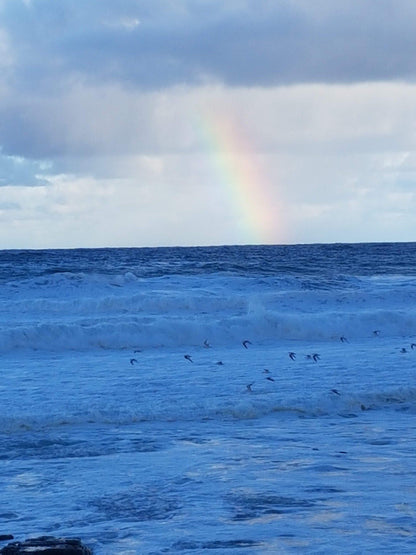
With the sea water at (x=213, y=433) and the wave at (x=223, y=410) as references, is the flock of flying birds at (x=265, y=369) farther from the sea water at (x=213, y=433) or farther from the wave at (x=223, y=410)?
the wave at (x=223, y=410)

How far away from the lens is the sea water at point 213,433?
22.9 ft

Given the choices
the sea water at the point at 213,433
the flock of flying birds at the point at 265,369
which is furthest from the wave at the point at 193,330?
the flock of flying birds at the point at 265,369

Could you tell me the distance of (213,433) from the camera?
10.6 metres

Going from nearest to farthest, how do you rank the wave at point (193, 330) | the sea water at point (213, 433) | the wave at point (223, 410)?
the sea water at point (213, 433) → the wave at point (223, 410) → the wave at point (193, 330)

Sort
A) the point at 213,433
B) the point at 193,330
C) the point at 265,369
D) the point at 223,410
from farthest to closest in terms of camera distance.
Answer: the point at 193,330
the point at 265,369
the point at 223,410
the point at 213,433

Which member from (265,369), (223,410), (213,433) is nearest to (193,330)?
(265,369)

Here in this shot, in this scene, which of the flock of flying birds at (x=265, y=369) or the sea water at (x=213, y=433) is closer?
the sea water at (x=213, y=433)

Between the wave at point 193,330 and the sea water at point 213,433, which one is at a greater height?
the wave at point 193,330

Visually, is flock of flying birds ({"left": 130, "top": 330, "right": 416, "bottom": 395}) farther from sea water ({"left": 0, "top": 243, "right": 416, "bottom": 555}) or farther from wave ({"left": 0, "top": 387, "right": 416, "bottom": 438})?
wave ({"left": 0, "top": 387, "right": 416, "bottom": 438})

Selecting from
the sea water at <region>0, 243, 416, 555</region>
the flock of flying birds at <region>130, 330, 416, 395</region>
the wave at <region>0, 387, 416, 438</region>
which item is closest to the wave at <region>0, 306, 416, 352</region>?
the sea water at <region>0, 243, 416, 555</region>

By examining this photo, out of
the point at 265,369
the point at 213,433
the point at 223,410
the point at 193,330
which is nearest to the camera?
the point at 213,433

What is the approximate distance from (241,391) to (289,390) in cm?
73

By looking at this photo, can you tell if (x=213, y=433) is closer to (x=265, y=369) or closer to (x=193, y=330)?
(x=265, y=369)

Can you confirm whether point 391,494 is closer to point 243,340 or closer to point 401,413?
point 401,413
